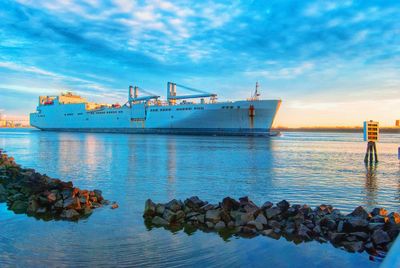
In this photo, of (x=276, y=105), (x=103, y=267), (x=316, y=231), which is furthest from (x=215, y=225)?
(x=276, y=105)

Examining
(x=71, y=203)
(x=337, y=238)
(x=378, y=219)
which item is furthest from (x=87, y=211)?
(x=378, y=219)

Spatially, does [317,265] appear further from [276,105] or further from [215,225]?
[276,105]

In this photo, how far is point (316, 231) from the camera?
21.1 ft

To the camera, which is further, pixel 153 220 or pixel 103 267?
pixel 153 220

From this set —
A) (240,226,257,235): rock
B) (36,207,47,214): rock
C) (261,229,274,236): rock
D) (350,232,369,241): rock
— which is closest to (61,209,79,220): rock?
(36,207,47,214): rock

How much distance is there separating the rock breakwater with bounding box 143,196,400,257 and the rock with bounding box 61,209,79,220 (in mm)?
1601

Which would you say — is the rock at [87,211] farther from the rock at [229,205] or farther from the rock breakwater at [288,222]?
the rock at [229,205]

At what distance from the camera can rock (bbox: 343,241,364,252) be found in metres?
5.71

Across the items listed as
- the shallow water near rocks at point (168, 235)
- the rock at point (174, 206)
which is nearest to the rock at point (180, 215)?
the rock at point (174, 206)

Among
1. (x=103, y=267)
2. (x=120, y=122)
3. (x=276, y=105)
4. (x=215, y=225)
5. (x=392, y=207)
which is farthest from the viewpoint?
(x=120, y=122)

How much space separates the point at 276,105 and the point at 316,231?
53.5 metres

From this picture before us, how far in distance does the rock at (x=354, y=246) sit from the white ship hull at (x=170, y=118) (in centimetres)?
5402

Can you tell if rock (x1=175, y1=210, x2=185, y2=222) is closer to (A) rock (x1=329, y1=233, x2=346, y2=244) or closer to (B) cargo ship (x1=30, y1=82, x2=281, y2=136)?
(A) rock (x1=329, y1=233, x2=346, y2=244)

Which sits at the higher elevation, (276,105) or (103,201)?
(276,105)
